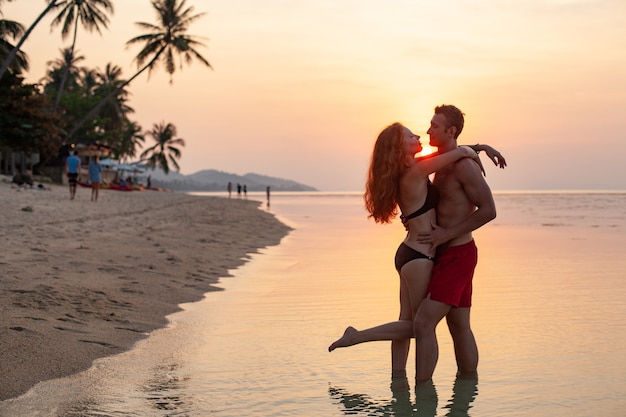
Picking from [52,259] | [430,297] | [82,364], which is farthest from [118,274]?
[430,297]

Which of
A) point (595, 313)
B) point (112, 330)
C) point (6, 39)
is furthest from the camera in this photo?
point (6, 39)

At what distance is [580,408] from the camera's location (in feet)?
13.8

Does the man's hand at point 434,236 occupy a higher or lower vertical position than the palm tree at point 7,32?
lower

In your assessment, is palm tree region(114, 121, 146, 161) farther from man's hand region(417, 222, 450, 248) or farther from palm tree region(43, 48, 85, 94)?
man's hand region(417, 222, 450, 248)

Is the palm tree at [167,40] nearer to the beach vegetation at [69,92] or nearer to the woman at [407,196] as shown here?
the beach vegetation at [69,92]

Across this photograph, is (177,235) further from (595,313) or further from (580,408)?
(580,408)

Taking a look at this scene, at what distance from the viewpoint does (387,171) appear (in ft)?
15.4

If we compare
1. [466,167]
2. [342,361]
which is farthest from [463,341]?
[466,167]

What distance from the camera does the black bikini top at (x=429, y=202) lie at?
15.6ft

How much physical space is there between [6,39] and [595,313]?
38.3m

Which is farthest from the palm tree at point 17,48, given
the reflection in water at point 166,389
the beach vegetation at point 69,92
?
the reflection in water at point 166,389

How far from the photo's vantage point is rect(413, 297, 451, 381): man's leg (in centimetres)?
467

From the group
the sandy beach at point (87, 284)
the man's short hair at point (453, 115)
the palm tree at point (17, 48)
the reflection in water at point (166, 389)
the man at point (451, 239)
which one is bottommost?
the reflection in water at point (166, 389)

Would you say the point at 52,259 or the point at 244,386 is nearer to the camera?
the point at 244,386
